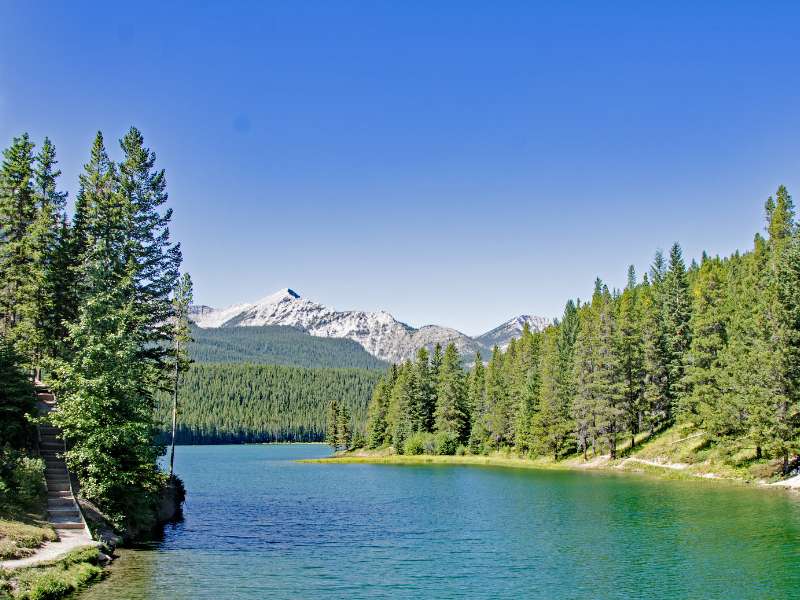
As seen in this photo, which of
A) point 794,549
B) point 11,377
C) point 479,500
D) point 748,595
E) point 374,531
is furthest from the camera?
point 479,500

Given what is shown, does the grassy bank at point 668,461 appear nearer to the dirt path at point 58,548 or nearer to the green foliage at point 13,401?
the dirt path at point 58,548

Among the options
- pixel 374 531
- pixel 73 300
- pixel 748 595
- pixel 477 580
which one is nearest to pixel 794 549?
pixel 748 595

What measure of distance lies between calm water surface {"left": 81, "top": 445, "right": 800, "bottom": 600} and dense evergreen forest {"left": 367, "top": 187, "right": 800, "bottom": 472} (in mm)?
11422

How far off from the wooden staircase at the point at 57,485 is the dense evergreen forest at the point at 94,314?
841 millimetres

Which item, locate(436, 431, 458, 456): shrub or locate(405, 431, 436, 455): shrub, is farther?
locate(405, 431, 436, 455): shrub

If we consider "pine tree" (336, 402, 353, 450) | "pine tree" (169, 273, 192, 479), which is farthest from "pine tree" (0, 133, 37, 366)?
"pine tree" (336, 402, 353, 450)

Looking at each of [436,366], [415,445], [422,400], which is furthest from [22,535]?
[436,366]

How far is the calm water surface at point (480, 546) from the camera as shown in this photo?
28875 millimetres

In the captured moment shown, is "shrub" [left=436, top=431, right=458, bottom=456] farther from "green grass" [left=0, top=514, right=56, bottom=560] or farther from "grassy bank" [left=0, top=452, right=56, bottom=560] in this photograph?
"green grass" [left=0, top=514, right=56, bottom=560]

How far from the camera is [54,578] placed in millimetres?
25766

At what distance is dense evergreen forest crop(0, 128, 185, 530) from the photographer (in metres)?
36.4

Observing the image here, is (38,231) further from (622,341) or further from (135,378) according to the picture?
(622,341)

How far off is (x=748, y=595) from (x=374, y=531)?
2359 centimetres

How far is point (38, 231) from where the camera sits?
48094 mm
